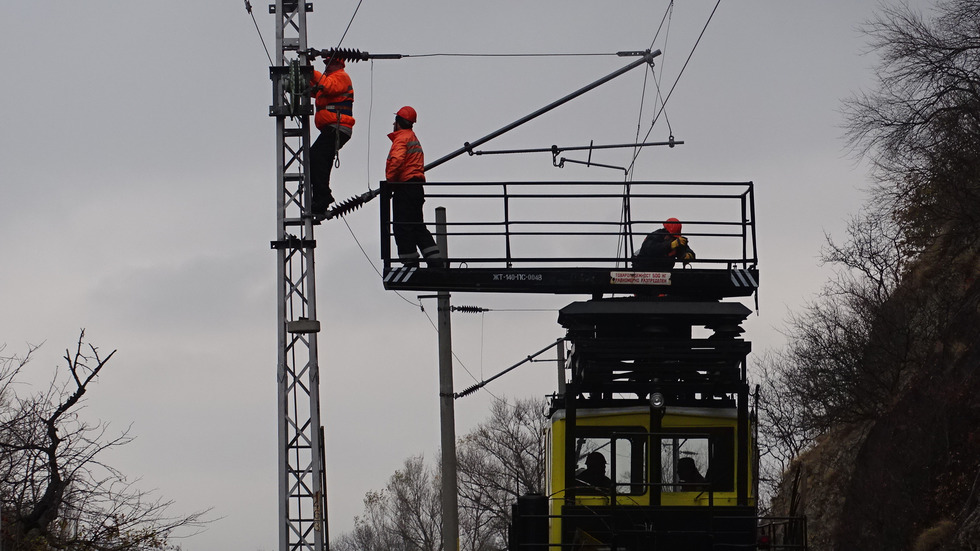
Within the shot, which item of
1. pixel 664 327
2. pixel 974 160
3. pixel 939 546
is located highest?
pixel 974 160

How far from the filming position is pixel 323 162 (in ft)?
58.6

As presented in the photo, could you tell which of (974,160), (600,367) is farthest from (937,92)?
(600,367)

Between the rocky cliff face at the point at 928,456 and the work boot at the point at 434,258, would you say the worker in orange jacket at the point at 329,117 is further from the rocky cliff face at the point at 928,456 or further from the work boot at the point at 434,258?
the rocky cliff face at the point at 928,456

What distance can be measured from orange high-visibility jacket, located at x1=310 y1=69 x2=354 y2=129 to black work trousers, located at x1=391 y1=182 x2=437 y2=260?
128 centimetres

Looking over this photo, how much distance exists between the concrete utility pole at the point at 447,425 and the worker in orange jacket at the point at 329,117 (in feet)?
9.99

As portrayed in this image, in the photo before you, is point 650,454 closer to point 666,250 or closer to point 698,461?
point 698,461

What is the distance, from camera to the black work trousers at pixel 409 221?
1748 cm

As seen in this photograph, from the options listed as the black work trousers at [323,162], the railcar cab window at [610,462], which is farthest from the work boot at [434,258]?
the railcar cab window at [610,462]

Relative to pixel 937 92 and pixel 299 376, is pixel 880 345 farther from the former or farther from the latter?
pixel 299 376

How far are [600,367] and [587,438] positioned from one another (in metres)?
0.77

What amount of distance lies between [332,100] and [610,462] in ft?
21.0

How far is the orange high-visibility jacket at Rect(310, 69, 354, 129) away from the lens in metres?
17.9

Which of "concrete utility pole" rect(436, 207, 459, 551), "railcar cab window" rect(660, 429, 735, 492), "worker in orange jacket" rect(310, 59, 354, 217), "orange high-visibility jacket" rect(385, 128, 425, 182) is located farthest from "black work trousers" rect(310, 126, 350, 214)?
"railcar cab window" rect(660, 429, 735, 492)

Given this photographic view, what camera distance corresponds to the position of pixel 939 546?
2384 cm
